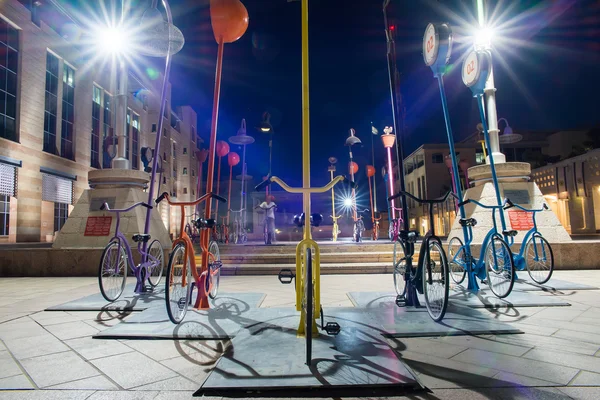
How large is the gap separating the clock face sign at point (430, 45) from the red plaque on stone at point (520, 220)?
13.5ft

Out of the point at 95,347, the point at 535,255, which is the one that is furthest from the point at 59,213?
the point at 535,255

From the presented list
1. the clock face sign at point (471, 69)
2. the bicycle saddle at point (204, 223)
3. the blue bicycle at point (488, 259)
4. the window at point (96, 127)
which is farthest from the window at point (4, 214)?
the clock face sign at point (471, 69)

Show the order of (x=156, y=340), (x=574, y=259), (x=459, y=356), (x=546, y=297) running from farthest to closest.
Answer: (x=574, y=259)
(x=546, y=297)
(x=156, y=340)
(x=459, y=356)

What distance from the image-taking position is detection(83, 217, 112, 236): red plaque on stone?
7543 millimetres

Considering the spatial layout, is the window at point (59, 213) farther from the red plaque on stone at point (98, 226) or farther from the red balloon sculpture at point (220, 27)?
the red balloon sculpture at point (220, 27)

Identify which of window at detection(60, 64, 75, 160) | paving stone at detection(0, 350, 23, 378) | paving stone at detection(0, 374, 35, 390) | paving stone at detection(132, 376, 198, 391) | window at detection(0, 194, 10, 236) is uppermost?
window at detection(60, 64, 75, 160)

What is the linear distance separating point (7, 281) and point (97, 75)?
21007mm

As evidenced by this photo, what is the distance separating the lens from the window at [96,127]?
22656mm

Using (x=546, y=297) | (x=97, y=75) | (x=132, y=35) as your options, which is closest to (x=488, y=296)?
(x=546, y=297)

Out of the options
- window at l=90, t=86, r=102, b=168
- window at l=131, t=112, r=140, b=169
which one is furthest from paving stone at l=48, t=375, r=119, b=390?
window at l=131, t=112, r=140, b=169

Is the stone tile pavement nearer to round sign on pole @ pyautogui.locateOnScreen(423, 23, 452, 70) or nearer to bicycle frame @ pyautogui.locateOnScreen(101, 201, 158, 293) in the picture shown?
bicycle frame @ pyautogui.locateOnScreen(101, 201, 158, 293)

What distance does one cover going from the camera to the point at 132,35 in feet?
18.7

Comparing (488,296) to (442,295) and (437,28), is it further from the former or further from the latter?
(437,28)

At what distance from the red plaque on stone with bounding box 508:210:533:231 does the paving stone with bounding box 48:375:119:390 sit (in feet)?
25.2
